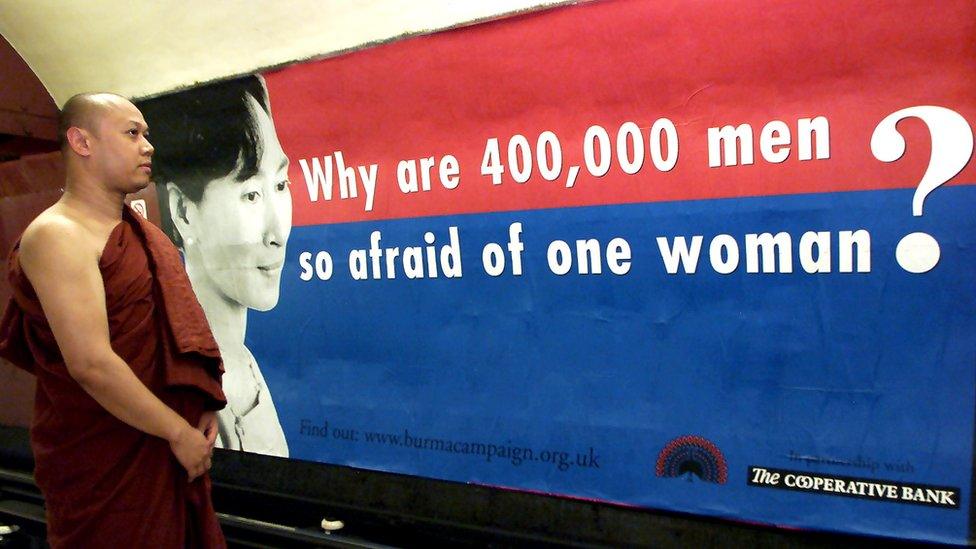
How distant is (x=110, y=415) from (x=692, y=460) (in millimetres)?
1400

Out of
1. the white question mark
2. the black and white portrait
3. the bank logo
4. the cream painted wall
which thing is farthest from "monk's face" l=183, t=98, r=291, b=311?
the white question mark

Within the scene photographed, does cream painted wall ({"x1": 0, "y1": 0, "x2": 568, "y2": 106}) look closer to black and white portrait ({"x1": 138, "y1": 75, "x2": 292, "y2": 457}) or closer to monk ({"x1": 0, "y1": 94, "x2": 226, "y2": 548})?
black and white portrait ({"x1": 138, "y1": 75, "x2": 292, "y2": 457})

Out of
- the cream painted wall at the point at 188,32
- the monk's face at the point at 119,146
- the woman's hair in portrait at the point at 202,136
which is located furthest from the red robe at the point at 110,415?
the cream painted wall at the point at 188,32

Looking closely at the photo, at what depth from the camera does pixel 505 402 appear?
1831 millimetres

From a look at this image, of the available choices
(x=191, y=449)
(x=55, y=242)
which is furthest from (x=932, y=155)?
(x=55, y=242)

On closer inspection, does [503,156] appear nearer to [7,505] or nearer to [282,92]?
[282,92]

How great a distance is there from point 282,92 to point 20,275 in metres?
0.95

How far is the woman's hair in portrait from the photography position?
2.17m

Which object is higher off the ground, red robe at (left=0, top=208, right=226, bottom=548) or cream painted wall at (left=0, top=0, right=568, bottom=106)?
cream painted wall at (left=0, top=0, right=568, bottom=106)

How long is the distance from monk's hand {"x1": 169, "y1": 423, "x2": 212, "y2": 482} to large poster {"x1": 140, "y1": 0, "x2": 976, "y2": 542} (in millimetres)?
616

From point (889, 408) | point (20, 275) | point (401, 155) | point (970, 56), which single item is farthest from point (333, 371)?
point (970, 56)

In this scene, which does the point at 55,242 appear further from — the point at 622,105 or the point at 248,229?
the point at 622,105

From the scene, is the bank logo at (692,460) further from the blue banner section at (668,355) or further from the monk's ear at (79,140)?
the monk's ear at (79,140)

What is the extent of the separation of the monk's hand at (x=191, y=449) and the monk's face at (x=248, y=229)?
77 cm
